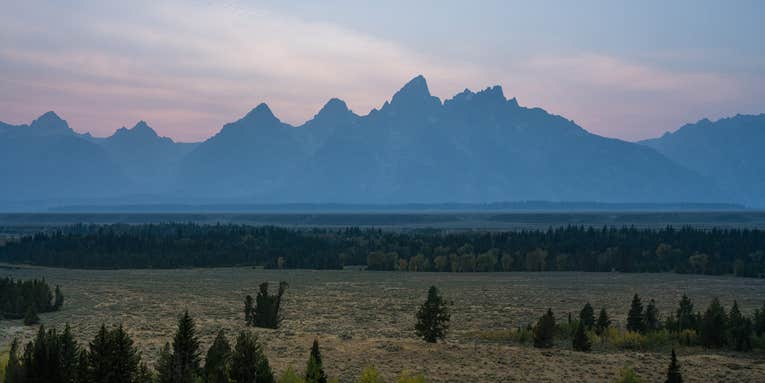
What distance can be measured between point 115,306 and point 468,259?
53.3m

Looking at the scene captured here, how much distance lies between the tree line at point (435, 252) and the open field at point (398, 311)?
7.78 metres

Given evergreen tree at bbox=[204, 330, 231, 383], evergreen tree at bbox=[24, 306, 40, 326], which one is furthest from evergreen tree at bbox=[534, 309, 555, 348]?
evergreen tree at bbox=[24, 306, 40, 326]

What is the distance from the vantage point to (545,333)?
41.8m

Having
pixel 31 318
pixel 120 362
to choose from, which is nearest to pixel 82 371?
pixel 120 362

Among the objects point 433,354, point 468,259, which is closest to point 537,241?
point 468,259

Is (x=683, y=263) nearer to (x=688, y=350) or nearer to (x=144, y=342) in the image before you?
(x=688, y=350)

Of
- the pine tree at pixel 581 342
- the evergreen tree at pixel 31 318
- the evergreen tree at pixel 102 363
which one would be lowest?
the evergreen tree at pixel 31 318

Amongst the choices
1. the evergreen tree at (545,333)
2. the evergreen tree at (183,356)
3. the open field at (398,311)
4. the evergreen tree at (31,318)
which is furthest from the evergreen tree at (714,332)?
the evergreen tree at (31,318)

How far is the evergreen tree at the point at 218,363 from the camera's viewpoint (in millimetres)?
28812

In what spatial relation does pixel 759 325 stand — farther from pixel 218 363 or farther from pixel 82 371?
pixel 82 371

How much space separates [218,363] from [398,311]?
97.5ft

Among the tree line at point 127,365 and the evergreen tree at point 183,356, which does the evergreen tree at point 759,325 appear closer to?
the tree line at point 127,365

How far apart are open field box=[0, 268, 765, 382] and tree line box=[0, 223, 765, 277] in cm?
778

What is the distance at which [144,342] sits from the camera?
42.7 metres
